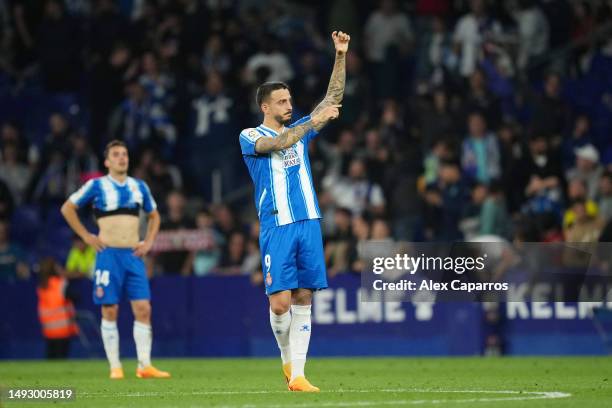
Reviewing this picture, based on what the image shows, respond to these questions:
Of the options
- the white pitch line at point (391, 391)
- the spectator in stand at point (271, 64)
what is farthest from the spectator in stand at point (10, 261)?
the white pitch line at point (391, 391)

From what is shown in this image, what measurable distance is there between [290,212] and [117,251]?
4.40m

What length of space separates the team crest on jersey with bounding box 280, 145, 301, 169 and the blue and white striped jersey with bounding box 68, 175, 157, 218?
14.0ft

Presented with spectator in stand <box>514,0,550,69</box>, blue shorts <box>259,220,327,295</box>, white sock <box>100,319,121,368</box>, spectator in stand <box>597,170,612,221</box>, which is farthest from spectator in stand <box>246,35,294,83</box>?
blue shorts <box>259,220,327,295</box>

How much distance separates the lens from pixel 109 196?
15.7 meters

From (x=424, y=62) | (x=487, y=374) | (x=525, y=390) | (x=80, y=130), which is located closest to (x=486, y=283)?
(x=487, y=374)

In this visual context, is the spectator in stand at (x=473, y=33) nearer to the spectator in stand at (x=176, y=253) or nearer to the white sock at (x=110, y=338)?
the spectator in stand at (x=176, y=253)

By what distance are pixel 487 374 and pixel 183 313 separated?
7.41m

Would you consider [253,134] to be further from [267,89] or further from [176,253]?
[176,253]

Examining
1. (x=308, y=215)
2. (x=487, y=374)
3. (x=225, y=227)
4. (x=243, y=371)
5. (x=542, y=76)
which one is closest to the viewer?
(x=308, y=215)

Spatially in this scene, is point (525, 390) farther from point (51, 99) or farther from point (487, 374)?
point (51, 99)

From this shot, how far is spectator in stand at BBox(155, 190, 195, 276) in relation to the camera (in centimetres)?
2169

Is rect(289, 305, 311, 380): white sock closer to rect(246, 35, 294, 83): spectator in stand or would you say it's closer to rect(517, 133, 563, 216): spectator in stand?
rect(517, 133, 563, 216): spectator in stand

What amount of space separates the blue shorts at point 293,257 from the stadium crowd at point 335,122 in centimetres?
807

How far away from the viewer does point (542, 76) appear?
23797 millimetres
